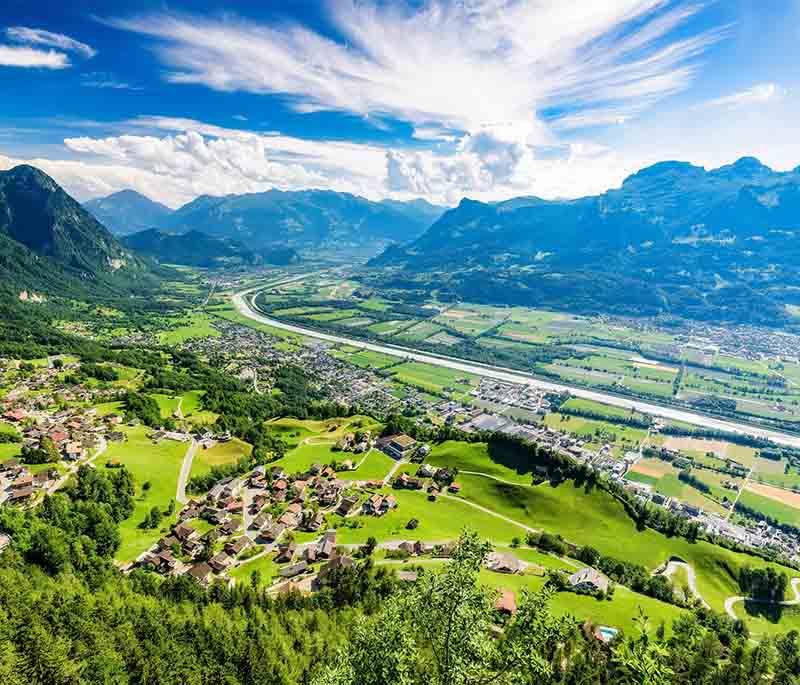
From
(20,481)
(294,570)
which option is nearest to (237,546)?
→ (294,570)

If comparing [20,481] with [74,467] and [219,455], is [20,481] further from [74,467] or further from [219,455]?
[219,455]

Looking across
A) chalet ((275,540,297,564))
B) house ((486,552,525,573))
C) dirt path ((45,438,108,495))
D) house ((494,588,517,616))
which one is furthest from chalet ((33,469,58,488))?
house ((494,588,517,616))

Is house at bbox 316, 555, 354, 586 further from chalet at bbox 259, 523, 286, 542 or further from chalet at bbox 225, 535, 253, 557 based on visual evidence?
chalet at bbox 225, 535, 253, 557

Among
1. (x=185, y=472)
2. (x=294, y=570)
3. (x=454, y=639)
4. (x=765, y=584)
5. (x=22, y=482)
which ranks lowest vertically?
(x=765, y=584)

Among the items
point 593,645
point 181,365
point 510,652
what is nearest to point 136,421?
point 181,365

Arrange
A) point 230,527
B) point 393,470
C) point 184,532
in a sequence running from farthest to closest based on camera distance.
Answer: point 393,470 < point 230,527 < point 184,532
